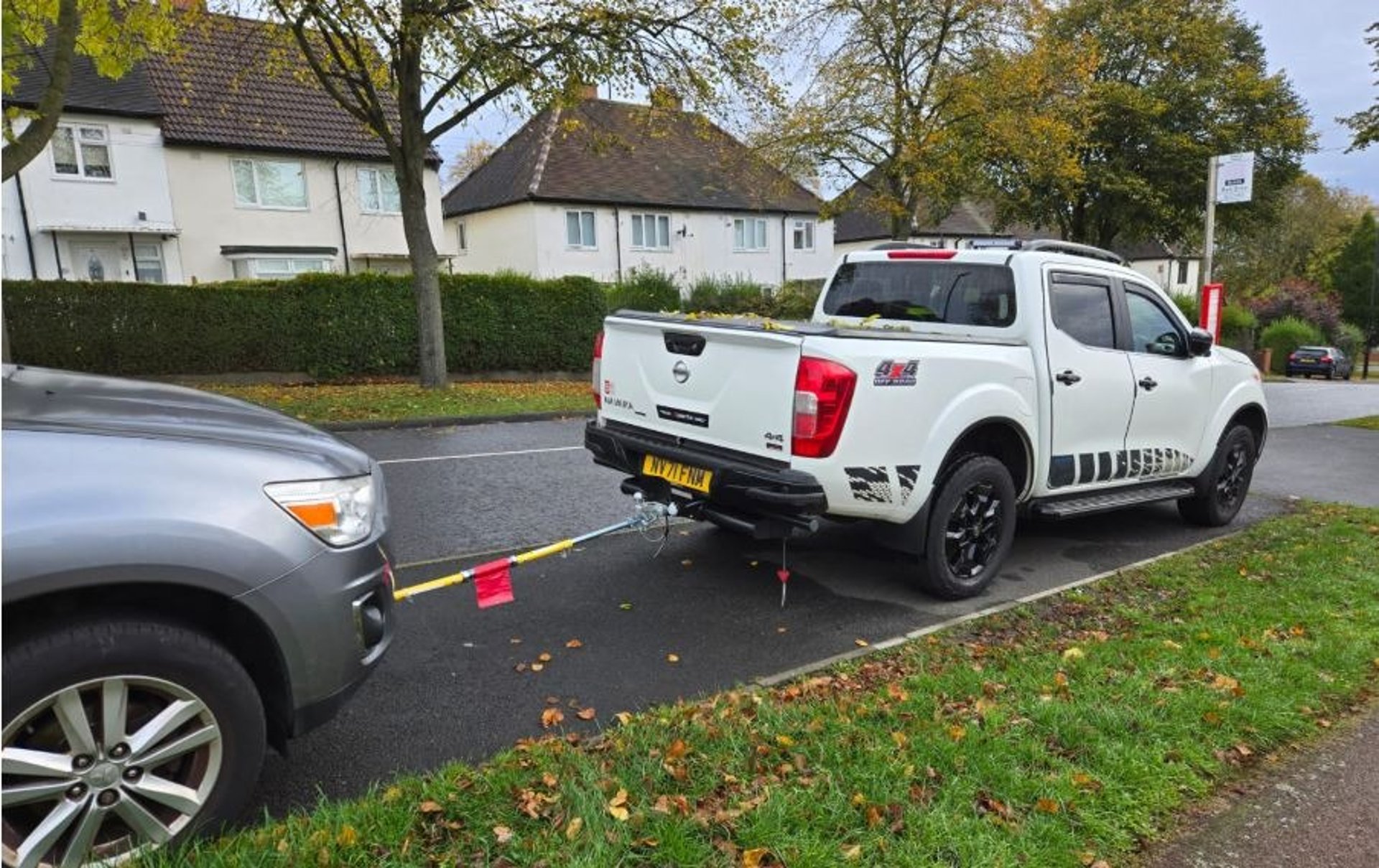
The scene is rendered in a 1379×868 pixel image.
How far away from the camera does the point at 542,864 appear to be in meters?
2.40

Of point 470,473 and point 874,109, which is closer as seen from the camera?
point 470,473

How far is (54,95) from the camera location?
9.20m

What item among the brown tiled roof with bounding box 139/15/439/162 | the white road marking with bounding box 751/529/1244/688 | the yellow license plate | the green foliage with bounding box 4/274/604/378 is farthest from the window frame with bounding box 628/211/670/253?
the yellow license plate

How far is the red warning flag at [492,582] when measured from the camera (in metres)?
3.94

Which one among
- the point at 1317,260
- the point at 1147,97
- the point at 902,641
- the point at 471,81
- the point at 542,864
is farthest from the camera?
the point at 1317,260

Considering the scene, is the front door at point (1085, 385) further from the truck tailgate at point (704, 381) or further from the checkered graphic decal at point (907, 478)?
the truck tailgate at point (704, 381)

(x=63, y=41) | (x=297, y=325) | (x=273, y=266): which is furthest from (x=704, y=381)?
(x=273, y=266)

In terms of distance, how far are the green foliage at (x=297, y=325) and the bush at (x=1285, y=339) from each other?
115 feet

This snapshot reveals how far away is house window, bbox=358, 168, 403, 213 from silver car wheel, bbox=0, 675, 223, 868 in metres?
26.1

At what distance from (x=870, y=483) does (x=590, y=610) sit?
166 centimetres

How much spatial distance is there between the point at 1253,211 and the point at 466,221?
30760mm

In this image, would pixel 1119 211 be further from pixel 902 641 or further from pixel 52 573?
pixel 52 573

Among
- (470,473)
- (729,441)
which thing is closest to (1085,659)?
(729,441)

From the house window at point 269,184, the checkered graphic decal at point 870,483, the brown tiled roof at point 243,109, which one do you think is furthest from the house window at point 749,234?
the checkered graphic decal at point 870,483
